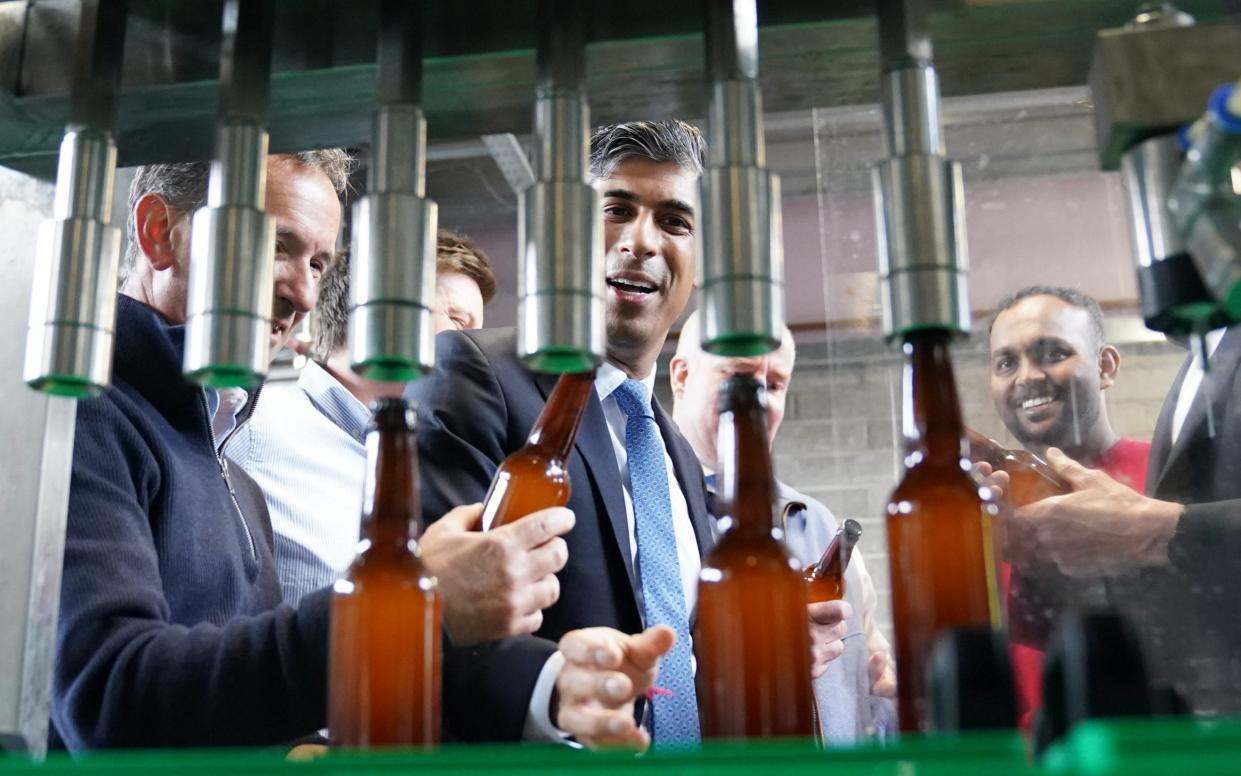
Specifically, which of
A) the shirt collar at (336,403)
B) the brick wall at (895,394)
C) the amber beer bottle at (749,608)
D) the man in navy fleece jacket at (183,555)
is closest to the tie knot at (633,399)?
the brick wall at (895,394)

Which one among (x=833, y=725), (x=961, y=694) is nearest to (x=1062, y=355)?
(x=833, y=725)

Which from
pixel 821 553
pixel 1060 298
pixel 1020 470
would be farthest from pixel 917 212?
pixel 821 553

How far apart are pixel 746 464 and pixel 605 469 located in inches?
29.7

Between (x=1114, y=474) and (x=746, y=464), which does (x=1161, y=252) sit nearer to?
(x=746, y=464)

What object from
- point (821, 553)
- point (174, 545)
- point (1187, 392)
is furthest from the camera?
point (821, 553)

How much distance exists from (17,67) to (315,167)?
0.79 m

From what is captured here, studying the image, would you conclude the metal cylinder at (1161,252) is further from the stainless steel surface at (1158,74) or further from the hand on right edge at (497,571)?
the hand on right edge at (497,571)

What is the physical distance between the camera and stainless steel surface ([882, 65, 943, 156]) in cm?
60

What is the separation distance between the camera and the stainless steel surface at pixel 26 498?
2.80 ft

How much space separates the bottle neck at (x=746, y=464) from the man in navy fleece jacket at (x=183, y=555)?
0.18 m

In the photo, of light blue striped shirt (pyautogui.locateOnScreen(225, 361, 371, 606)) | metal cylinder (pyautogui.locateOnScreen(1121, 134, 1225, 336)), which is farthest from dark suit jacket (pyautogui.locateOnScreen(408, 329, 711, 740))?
light blue striped shirt (pyautogui.locateOnScreen(225, 361, 371, 606))

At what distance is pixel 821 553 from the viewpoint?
86.5 inches

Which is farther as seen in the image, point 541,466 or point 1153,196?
point 541,466

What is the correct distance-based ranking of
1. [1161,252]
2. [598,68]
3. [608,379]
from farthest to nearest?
[608,379] < [598,68] < [1161,252]
